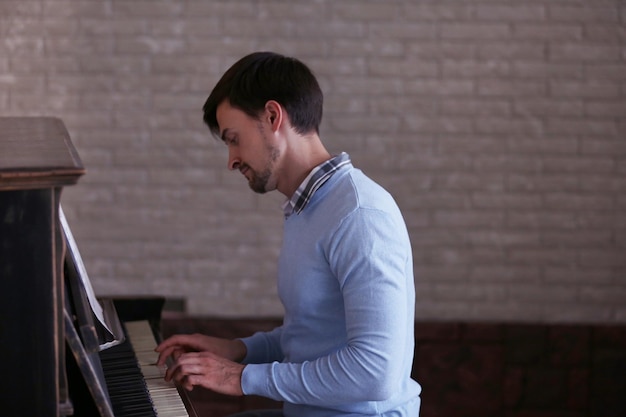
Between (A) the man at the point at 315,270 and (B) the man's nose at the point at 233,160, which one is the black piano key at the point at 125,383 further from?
(B) the man's nose at the point at 233,160

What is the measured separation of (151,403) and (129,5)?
198 cm

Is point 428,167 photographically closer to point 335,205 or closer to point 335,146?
point 335,146

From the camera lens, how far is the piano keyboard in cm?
171

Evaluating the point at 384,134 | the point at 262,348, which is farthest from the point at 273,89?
the point at 384,134

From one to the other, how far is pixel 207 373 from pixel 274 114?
0.51 meters

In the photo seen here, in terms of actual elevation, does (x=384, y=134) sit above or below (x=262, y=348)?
above

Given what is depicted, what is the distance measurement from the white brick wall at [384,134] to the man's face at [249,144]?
1.52 m

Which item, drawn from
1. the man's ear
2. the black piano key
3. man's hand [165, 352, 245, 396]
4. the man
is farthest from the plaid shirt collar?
the black piano key

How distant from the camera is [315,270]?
1.80 meters

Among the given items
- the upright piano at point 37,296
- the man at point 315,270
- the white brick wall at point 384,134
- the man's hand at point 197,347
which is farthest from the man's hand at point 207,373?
the white brick wall at point 384,134

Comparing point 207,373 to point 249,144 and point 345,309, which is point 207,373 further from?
point 249,144

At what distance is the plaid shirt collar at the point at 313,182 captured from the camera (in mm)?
1848

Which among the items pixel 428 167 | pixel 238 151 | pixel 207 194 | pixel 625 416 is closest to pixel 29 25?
pixel 207 194

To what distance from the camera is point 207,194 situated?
11.2ft
